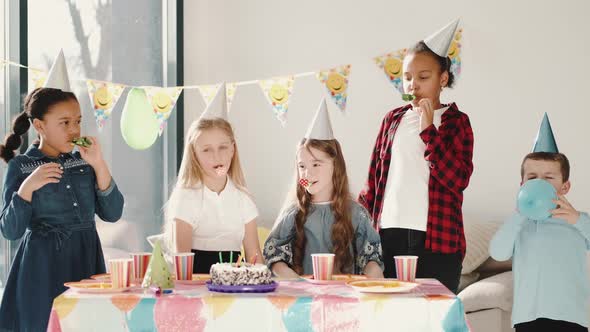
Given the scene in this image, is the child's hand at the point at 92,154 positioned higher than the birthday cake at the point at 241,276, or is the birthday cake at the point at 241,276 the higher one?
the child's hand at the point at 92,154

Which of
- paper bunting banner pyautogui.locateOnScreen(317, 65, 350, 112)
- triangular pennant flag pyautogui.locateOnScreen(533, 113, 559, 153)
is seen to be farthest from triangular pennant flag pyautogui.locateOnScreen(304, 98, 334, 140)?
paper bunting banner pyautogui.locateOnScreen(317, 65, 350, 112)

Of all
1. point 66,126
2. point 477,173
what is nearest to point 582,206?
point 477,173

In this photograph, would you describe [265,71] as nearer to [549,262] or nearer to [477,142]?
[477,142]

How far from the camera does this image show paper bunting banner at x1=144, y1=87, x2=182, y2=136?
3875mm

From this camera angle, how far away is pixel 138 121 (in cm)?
371

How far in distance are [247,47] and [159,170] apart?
0.83 meters

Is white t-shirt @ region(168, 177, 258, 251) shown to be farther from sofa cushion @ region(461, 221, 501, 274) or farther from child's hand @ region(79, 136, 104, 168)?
sofa cushion @ region(461, 221, 501, 274)

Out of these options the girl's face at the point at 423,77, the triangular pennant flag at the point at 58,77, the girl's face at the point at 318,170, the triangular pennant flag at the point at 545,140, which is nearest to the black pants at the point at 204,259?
the girl's face at the point at 318,170

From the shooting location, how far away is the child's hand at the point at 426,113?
2.65 meters

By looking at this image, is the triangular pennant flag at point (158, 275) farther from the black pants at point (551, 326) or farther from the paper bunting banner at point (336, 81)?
the paper bunting banner at point (336, 81)

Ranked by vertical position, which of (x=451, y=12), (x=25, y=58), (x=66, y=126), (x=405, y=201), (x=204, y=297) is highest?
(x=451, y=12)

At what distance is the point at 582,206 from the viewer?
4.22m

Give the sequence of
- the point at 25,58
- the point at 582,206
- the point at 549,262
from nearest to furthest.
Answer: the point at 549,262, the point at 25,58, the point at 582,206

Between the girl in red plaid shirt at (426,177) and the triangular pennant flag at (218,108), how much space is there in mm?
548
